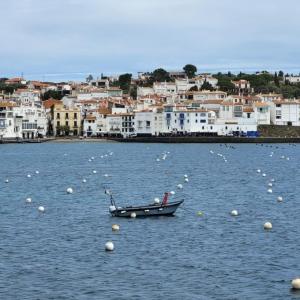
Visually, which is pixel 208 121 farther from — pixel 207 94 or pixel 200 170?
pixel 200 170

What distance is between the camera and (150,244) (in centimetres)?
2916

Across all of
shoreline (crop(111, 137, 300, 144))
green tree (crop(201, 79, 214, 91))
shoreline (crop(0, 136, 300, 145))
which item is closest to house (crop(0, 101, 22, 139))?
shoreline (crop(0, 136, 300, 145))

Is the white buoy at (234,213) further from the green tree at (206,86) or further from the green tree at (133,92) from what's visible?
the green tree at (133,92)

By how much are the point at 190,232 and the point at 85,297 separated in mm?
10039

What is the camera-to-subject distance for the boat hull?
1379 inches

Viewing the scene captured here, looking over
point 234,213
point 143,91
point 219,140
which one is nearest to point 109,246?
point 234,213

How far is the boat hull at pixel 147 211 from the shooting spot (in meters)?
35.0

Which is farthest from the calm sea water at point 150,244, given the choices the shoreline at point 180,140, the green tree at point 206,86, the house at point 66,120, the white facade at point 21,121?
the green tree at point 206,86

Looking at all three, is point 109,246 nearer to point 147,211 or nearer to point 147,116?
point 147,211

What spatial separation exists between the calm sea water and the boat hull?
380mm

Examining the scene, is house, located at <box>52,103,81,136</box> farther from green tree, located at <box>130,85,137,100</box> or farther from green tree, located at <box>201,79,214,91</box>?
green tree, located at <box>130,85,137,100</box>

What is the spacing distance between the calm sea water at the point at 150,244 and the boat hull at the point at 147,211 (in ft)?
1.25

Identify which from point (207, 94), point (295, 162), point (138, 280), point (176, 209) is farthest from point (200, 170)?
point (207, 94)

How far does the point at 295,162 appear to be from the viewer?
83.1 metres
